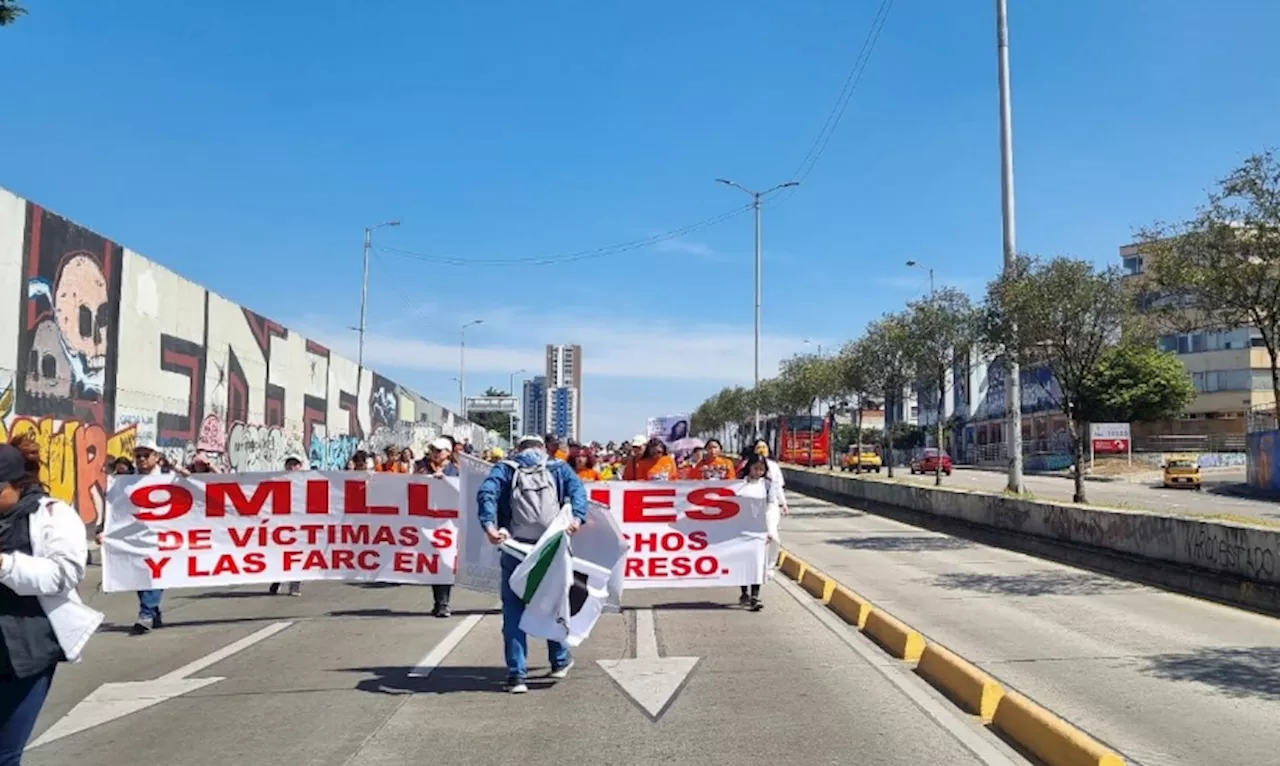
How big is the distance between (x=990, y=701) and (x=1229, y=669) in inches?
105

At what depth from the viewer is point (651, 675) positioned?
28.3 feet

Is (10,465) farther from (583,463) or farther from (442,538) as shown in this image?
(583,463)

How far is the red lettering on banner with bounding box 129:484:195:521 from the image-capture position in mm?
11930

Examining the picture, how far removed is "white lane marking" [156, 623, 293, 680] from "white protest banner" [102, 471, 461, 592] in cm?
93

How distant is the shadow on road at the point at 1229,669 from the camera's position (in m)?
8.04

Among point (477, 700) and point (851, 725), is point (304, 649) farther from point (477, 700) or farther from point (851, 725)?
point (851, 725)

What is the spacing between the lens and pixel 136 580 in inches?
454

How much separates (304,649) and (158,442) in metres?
15.4

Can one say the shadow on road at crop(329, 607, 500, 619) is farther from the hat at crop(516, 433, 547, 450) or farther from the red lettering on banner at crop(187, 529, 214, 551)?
the hat at crop(516, 433, 547, 450)

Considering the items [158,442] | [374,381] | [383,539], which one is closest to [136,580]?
[383,539]

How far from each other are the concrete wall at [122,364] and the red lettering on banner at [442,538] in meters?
9.08

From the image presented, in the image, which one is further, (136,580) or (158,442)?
(158,442)

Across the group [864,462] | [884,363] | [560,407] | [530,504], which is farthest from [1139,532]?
[560,407]

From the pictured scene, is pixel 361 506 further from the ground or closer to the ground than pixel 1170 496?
further from the ground
